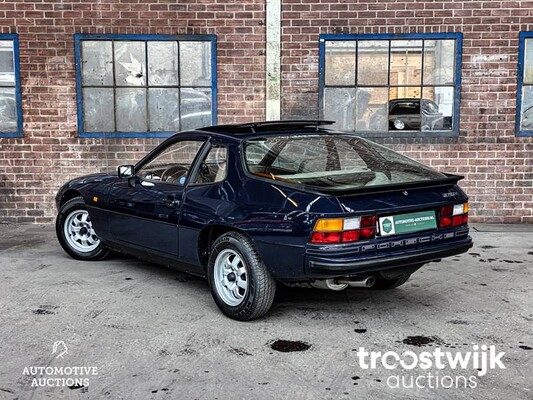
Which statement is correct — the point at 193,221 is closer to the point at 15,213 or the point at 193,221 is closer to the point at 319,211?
the point at 319,211

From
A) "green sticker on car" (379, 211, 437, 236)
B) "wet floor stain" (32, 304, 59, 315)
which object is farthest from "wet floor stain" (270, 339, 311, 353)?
"wet floor stain" (32, 304, 59, 315)

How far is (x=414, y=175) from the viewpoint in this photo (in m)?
5.02

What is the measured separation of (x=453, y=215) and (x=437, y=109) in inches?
181

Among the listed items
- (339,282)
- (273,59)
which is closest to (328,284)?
(339,282)

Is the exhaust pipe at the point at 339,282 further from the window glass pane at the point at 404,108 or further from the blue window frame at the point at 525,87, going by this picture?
the blue window frame at the point at 525,87

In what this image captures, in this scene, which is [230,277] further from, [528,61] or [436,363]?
[528,61]

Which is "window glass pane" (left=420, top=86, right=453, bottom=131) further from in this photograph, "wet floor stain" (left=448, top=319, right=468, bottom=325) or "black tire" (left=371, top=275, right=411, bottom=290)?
"wet floor stain" (left=448, top=319, right=468, bottom=325)

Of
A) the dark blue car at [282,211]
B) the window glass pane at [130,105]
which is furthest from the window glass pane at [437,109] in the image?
the window glass pane at [130,105]

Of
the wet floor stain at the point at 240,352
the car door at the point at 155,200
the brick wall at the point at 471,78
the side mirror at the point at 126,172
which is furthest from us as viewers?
the brick wall at the point at 471,78

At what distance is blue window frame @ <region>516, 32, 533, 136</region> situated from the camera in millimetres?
8953

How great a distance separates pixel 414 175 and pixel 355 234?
3.04 ft

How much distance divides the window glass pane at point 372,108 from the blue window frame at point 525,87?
1859 millimetres

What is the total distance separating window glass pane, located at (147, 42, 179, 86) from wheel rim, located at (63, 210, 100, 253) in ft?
10.0

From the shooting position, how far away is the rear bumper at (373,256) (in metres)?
4.35
